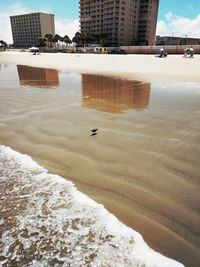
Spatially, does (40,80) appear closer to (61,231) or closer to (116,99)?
(116,99)

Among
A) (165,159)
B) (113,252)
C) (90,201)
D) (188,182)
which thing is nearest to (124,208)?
(90,201)

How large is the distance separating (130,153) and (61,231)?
2.15 meters

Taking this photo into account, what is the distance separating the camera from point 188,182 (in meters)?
3.13

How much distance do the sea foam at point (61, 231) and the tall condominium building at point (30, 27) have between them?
17011 centimetres

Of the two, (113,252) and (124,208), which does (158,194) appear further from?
(113,252)

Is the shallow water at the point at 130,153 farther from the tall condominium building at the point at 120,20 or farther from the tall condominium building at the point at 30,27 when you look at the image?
the tall condominium building at the point at 30,27

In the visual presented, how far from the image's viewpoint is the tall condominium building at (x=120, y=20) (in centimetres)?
9412

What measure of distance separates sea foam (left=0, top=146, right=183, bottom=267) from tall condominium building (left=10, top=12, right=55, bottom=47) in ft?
558

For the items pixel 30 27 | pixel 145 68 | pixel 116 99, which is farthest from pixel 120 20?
pixel 116 99

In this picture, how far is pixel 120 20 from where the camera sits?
9312 centimetres

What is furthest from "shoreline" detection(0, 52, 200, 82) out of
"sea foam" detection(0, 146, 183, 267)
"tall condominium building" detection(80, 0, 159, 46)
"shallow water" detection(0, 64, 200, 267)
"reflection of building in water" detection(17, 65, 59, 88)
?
"tall condominium building" detection(80, 0, 159, 46)

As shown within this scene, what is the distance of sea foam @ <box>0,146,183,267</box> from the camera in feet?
6.54

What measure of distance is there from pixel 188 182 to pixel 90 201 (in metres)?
1.53

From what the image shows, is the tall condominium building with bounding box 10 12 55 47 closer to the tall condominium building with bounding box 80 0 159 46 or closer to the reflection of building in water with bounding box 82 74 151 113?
the tall condominium building with bounding box 80 0 159 46
